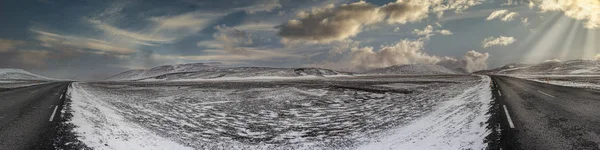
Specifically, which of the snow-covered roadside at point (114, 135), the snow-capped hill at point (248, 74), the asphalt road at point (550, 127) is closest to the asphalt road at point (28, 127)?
the snow-covered roadside at point (114, 135)

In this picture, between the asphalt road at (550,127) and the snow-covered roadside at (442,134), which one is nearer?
the asphalt road at (550,127)

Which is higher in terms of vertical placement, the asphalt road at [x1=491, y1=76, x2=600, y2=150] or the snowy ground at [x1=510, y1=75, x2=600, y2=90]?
the snowy ground at [x1=510, y1=75, x2=600, y2=90]

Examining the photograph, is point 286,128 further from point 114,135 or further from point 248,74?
point 248,74

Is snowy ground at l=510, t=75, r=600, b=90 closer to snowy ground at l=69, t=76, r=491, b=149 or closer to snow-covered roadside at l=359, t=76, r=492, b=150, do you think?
snow-covered roadside at l=359, t=76, r=492, b=150

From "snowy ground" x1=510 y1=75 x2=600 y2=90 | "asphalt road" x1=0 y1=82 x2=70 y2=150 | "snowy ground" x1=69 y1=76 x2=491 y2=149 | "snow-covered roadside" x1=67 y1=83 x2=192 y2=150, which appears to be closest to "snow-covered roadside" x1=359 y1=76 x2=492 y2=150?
"snowy ground" x1=69 y1=76 x2=491 y2=149

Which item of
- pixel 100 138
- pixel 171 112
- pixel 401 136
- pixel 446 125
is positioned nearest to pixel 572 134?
pixel 446 125

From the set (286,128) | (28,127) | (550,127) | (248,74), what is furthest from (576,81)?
(248,74)

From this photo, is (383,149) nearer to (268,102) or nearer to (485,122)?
(485,122)

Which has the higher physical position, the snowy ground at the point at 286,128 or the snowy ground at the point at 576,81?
the snowy ground at the point at 576,81

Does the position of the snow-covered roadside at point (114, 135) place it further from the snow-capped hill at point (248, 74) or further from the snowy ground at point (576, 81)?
the snow-capped hill at point (248, 74)

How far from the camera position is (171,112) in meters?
17.4

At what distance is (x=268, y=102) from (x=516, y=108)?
48.3 ft

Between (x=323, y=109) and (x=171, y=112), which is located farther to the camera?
(x=323, y=109)

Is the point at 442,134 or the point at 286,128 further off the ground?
the point at 442,134
